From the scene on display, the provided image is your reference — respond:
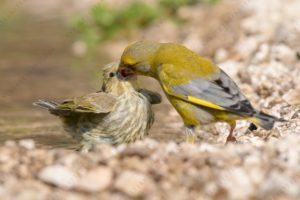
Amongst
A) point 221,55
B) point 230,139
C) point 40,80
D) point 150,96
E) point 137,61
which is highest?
point 221,55

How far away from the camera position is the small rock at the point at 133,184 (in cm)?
554

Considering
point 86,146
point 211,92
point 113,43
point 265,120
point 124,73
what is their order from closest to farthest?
point 265,120
point 211,92
point 86,146
point 124,73
point 113,43

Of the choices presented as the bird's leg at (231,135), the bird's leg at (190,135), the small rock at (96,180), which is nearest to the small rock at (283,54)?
the bird's leg at (231,135)

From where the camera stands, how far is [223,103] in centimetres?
724

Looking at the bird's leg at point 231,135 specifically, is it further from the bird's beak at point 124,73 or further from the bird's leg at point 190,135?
the bird's beak at point 124,73

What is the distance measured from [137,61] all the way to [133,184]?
248 cm

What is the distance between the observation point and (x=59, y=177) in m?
5.74

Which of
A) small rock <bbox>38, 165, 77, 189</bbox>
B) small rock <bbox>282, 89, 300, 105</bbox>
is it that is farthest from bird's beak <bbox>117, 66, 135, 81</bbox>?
small rock <bbox>38, 165, 77, 189</bbox>

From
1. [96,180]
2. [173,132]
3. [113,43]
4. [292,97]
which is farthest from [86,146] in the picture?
[113,43]

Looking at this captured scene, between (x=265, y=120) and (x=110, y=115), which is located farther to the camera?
(x=110, y=115)

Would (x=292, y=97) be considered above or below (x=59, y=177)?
above

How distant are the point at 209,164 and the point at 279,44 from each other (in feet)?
19.1

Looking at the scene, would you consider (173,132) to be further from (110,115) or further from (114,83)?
(110,115)

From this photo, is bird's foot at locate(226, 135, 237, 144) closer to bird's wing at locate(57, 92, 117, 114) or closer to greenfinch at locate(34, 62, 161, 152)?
greenfinch at locate(34, 62, 161, 152)
